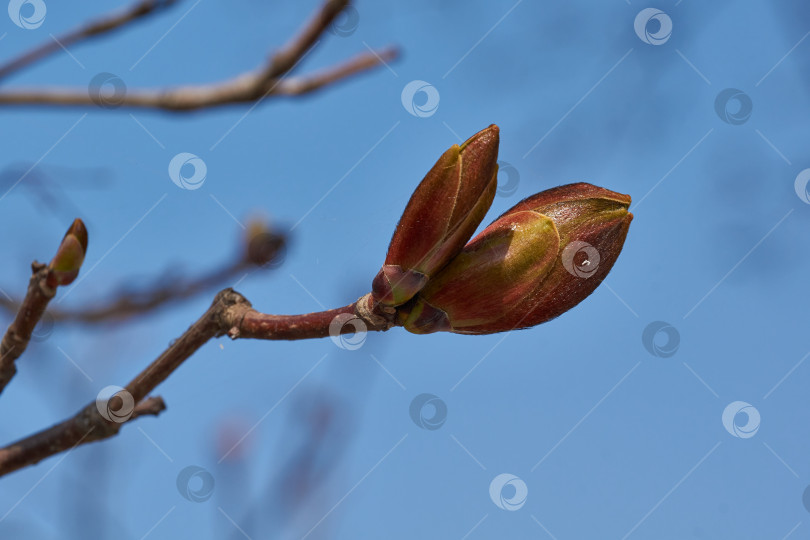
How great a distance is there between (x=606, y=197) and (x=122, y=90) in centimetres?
124

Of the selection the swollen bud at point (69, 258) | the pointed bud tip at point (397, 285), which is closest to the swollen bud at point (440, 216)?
the pointed bud tip at point (397, 285)

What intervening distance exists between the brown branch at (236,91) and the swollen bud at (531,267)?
0.66 metres

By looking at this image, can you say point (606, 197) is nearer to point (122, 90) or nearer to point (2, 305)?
point (122, 90)

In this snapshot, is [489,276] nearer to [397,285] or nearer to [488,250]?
[488,250]

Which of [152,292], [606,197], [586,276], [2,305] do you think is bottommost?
[2,305]

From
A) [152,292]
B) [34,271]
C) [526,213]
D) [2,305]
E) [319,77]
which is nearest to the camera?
[34,271]

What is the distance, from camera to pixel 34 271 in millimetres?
1229

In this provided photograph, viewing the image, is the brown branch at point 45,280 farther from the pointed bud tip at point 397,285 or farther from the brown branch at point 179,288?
the brown branch at point 179,288

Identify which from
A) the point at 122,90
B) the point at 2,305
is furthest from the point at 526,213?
the point at 2,305

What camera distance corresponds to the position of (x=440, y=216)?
130 cm

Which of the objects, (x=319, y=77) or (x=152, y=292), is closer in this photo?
(x=319, y=77)

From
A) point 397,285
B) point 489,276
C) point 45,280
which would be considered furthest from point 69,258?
point 489,276

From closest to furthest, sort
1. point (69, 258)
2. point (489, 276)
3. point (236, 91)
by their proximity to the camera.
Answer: point (69, 258)
point (489, 276)
point (236, 91)

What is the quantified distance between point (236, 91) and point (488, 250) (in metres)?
0.86
